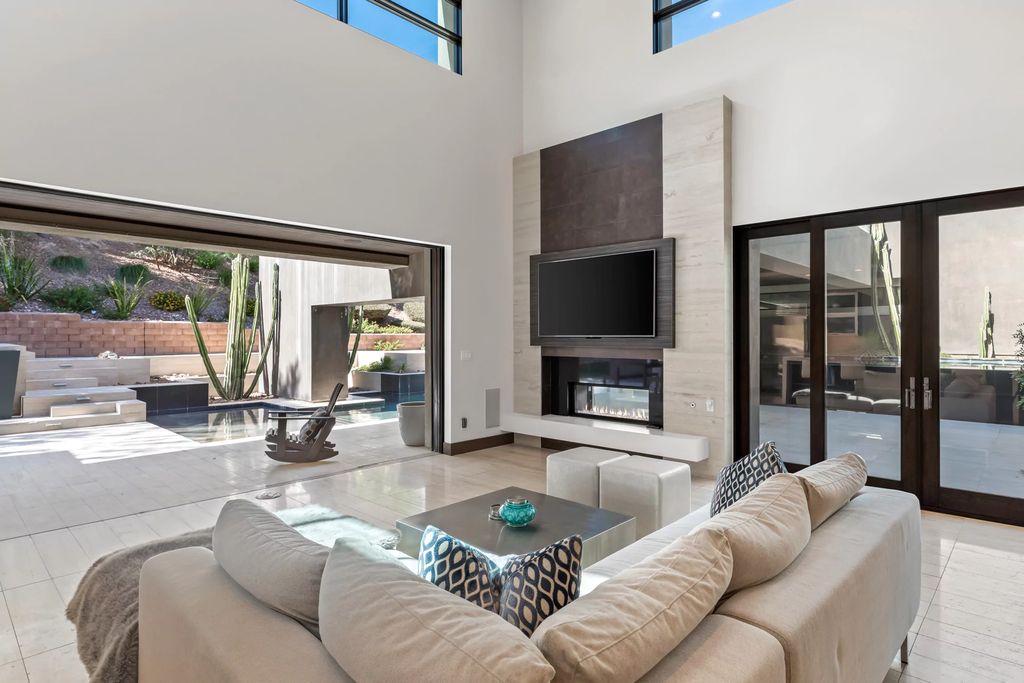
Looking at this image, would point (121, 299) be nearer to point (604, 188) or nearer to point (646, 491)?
point (604, 188)

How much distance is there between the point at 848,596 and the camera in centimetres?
153

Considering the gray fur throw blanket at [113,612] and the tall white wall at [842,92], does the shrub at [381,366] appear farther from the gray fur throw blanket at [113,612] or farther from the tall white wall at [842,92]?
the gray fur throw blanket at [113,612]

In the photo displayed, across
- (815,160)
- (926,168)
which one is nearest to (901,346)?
(926,168)

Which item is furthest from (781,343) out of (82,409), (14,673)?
(82,409)

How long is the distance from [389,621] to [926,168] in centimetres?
482

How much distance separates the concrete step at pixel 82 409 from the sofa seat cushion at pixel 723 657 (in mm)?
9961

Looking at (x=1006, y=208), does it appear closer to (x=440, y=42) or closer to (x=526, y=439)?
(x=526, y=439)

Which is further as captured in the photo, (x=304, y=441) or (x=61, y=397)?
(x=61, y=397)

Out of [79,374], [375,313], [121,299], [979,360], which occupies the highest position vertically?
[121,299]

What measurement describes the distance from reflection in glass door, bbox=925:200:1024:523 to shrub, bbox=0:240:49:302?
15586mm

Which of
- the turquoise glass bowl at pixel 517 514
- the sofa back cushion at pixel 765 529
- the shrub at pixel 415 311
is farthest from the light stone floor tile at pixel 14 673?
the shrub at pixel 415 311

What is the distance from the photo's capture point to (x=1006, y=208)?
3859 mm

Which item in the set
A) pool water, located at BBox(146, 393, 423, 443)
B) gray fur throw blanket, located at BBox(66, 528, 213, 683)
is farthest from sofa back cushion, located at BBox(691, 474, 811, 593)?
pool water, located at BBox(146, 393, 423, 443)

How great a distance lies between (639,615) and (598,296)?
15.9ft
